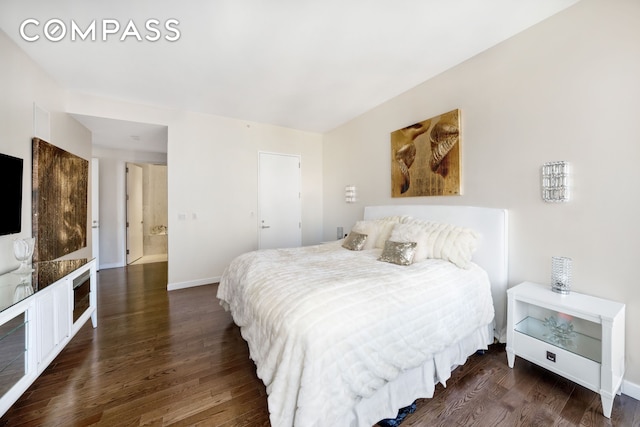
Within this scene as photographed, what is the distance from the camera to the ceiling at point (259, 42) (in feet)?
6.05

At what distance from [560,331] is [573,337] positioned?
72 millimetres

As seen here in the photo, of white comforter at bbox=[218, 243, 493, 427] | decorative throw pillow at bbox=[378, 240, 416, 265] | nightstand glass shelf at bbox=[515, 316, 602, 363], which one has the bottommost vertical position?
nightstand glass shelf at bbox=[515, 316, 602, 363]

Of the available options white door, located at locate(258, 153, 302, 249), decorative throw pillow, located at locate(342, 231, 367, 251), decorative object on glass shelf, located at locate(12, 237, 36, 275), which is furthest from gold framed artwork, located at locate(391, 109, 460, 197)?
decorative object on glass shelf, located at locate(12, 237, 36, 275)

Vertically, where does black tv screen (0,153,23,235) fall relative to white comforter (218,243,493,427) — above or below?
above

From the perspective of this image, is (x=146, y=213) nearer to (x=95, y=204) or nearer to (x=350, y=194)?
(x=95, y=204)

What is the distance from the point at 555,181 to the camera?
1.96m

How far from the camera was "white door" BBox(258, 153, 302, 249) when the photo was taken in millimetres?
4480

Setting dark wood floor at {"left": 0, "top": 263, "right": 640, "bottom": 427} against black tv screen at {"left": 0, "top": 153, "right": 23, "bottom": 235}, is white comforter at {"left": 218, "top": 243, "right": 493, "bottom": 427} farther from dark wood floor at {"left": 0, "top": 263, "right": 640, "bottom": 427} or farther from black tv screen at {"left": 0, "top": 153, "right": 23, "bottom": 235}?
black tv screen at {"left": 0, "top": 153, "right": 23, "bottom": 235}

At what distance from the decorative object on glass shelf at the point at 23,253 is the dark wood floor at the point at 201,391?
30.8 inches

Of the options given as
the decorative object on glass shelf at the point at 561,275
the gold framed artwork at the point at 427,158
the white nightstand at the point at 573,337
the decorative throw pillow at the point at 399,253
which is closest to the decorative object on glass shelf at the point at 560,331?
the white nightstand at the point at 573,337

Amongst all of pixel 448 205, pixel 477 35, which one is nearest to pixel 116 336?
pixel 448 205

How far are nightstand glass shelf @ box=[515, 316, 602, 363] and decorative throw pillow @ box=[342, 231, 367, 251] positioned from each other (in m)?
1.58

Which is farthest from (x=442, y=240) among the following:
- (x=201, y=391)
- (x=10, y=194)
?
(x=10, y=194)

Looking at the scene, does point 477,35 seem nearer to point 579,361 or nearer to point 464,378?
point 579,361
